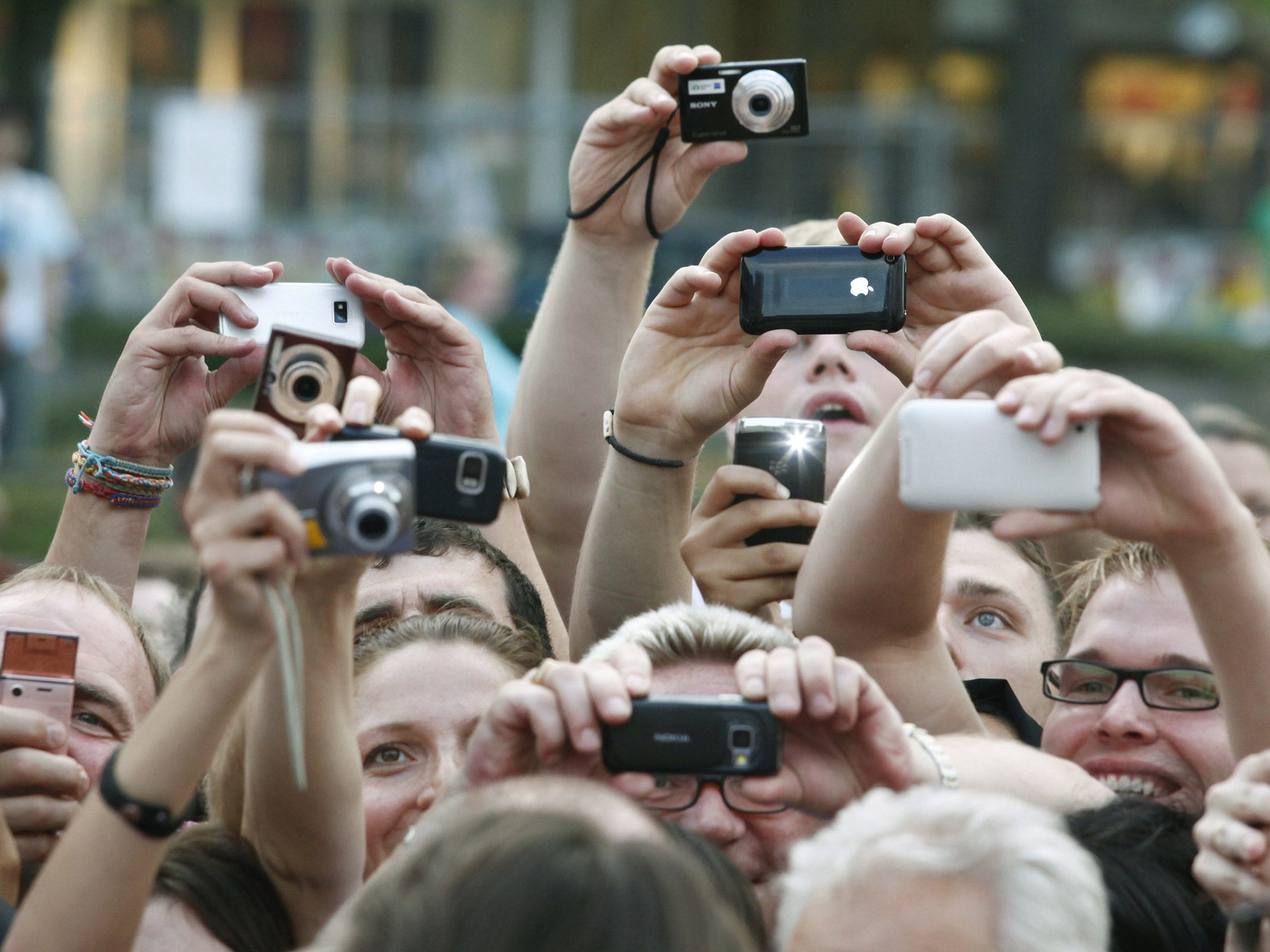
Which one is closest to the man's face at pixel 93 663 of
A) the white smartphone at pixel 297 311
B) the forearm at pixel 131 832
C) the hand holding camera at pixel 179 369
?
the hand holding camera at pixel 179 369

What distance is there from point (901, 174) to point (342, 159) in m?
4.86

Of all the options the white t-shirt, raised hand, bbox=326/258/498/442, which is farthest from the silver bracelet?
the white t-shirt

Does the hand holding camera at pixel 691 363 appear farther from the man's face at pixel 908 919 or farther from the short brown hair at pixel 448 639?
the man's face at pixel 908 919

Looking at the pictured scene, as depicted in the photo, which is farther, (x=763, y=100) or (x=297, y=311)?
(x=763, y=100)

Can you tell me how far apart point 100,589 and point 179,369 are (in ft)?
1.54

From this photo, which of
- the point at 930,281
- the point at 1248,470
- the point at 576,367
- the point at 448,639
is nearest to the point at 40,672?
the point at 448,639

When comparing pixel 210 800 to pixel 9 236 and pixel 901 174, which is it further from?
pixel 901 174

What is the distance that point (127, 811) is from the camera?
6.24 feet

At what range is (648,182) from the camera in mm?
3439

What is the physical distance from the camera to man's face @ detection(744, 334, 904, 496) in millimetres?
3613

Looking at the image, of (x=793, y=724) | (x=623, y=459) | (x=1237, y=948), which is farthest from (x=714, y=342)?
(x=1237, y=948)

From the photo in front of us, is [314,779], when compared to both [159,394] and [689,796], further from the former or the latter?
[159,394]

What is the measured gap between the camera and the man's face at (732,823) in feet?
7.54

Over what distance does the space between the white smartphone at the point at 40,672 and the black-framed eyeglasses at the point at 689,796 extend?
0.93 metres
